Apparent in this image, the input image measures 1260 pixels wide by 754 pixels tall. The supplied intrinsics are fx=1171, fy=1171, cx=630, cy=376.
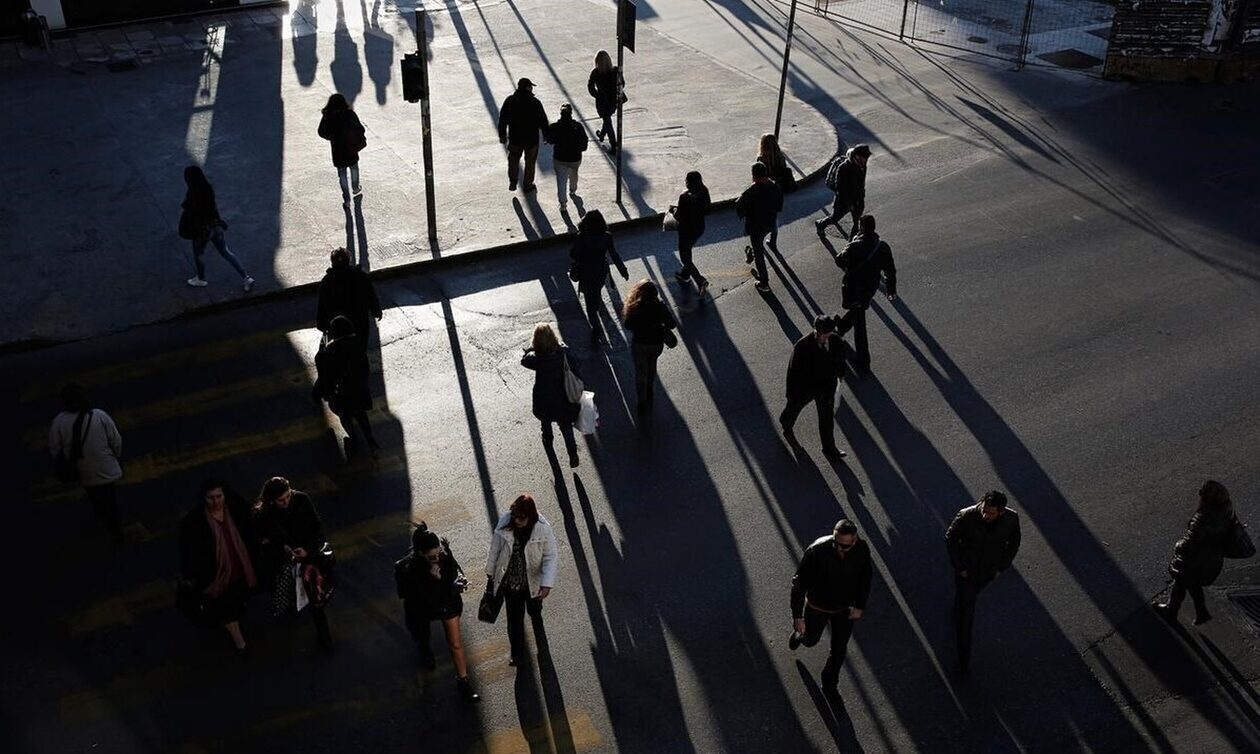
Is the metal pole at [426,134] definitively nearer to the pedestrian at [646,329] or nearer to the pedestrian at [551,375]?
the pedestrian at [646,329]

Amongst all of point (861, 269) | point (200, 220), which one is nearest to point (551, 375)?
point (861, 269)

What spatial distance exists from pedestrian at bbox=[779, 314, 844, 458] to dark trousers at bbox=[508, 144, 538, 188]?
265 inches

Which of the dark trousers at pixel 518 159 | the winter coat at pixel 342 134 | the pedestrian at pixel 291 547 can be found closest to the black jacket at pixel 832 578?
the pedestrian at pixel 291 547

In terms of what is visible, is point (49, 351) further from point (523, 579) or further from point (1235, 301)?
point (1235, 301)

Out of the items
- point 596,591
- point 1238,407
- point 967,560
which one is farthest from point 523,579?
point 1238,407

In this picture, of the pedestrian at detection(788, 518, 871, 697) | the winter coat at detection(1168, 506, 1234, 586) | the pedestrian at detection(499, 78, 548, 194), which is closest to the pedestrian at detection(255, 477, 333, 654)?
the pedestrian at detection(788, 518, 871, 697)

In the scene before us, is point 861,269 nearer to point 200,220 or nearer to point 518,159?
point 518,159

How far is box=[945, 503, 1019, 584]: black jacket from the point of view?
849 centimetres

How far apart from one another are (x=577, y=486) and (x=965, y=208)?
8.49m

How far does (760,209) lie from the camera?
14.0 m

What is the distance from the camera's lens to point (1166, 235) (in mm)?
16109

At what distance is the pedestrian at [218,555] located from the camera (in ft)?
27.3

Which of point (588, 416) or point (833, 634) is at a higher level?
point (588, 416)

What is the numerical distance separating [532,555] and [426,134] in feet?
25.2
